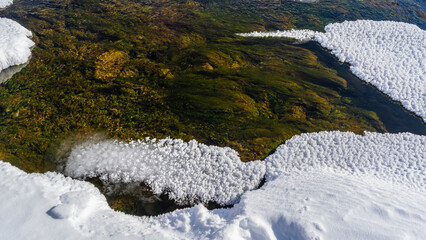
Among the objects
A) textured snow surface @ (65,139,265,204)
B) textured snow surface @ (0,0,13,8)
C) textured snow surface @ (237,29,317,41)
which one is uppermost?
textured snow surface @ (237,29,317,41)

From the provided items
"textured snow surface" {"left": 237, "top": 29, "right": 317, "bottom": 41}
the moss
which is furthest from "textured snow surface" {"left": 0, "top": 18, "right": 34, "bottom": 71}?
"textured snow surface" {"left": 237, "top": 29, "right": 317, "bottom": 41}

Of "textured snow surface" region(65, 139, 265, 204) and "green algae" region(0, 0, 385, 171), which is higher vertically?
"green algae" region(0, 0, 385, 171)

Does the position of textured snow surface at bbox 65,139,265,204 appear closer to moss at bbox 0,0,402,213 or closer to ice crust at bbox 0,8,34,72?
moss at bbox 0,0,402,213

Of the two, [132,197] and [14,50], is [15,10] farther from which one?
[132,197]

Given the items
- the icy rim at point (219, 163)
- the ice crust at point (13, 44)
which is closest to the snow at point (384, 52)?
the icy rim at point (219, 163)

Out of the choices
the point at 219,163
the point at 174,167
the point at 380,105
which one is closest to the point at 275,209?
the point at 219,163

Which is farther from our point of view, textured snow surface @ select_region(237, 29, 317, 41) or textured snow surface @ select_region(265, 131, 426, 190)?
textured snow surface @ select_region(237, 29, 317, 41)

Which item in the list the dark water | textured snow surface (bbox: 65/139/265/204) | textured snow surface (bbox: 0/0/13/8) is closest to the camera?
textured snow surface (bbox: 65/139/265/204)
